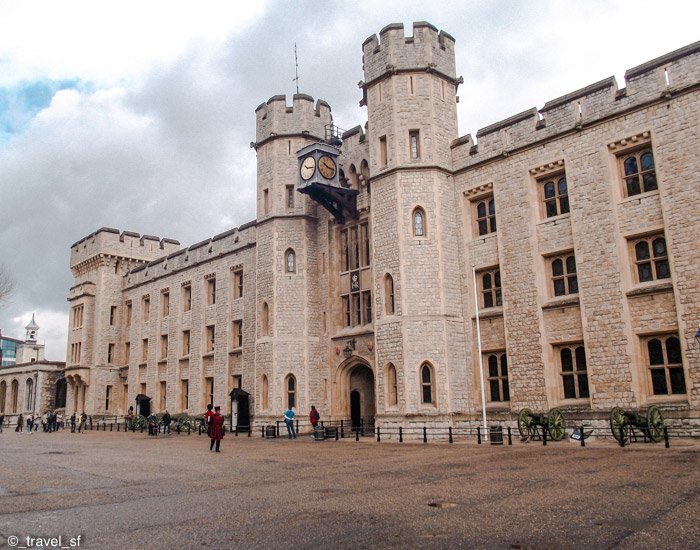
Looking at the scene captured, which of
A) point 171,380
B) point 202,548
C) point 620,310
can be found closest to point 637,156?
point 620,310

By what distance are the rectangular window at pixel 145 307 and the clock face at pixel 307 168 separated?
20.3 m

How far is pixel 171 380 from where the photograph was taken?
39.0 metres

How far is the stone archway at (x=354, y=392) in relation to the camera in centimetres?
2752

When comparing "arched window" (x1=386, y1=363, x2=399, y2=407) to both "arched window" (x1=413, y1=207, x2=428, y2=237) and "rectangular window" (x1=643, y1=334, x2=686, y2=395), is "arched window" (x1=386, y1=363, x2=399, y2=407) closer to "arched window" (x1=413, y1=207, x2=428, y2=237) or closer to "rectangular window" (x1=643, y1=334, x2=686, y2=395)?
"arched window" (x1=413, y1=207, x2=428, y2=237)

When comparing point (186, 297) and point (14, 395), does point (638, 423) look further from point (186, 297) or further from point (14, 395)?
point (14, 395)

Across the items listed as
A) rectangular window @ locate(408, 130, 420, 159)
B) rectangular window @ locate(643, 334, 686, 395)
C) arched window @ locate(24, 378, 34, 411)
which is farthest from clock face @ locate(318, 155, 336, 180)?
arched window @ locate(24, 378, 34, 411)

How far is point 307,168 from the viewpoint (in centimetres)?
2769

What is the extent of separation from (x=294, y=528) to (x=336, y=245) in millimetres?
22644

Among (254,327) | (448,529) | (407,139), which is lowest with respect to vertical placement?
(448,529)

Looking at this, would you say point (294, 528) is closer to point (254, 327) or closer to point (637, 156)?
point (637, 156)

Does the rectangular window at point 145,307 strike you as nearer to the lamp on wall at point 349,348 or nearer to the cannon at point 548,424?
the lamp on wall at point 349,348

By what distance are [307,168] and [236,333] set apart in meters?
11.7

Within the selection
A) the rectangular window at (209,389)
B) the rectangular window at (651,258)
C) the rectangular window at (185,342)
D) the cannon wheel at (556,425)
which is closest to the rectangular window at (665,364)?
the rectangular window at (651,258)

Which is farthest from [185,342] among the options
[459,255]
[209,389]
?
[459,255]
